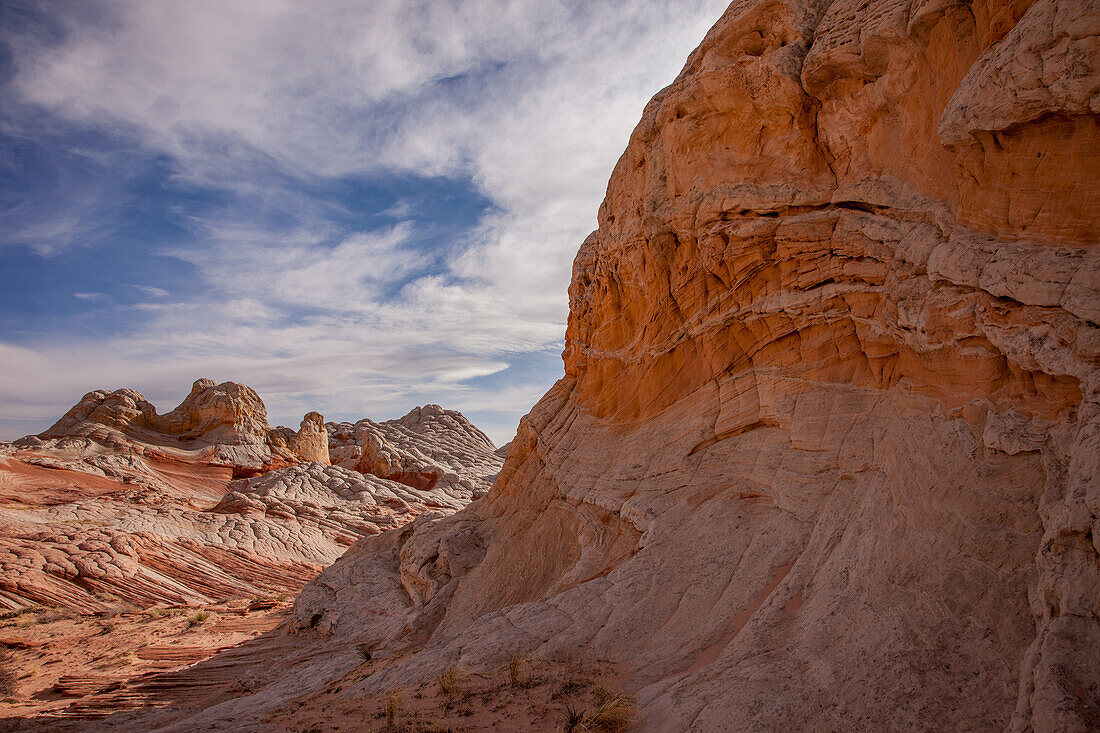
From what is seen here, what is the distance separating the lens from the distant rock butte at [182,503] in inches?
891

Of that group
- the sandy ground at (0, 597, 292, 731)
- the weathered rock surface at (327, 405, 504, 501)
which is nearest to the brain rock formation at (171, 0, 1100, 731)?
the sandy ground at (0, 597, 292, 731)

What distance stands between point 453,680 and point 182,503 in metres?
32.0

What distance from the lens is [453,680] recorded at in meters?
7.45

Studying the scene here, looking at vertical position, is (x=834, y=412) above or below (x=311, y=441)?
below

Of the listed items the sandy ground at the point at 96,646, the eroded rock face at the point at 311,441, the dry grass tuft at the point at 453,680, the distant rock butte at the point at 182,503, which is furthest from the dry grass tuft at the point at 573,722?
the eroded rock face at the point at 311,441

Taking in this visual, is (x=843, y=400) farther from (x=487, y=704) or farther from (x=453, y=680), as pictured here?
(x=453, y=680)

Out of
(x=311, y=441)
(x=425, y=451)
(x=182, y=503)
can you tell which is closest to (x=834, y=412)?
(x=182, y=503)

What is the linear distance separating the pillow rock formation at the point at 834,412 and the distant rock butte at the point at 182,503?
1229cm

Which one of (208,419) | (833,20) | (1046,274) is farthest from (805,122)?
(208,419)

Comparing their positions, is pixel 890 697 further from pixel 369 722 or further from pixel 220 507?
pixel 220 507

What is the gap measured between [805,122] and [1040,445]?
634 centimetres

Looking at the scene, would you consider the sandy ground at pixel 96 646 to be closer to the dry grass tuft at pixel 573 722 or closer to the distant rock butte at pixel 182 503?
the distant rock butte at pixel 182 503

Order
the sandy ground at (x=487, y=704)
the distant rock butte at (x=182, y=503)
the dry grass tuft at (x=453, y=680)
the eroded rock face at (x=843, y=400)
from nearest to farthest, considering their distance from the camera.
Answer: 1. the eroded rock face at (x=843, y=400)
2. the sandy ground at (x=487, y=704)
3. the dry grass tuft at (x=453, y=680)
4. the distant rock butte at (x=182, y=503)

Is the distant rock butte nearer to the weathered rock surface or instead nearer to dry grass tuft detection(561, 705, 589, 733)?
the weathered rock surface
